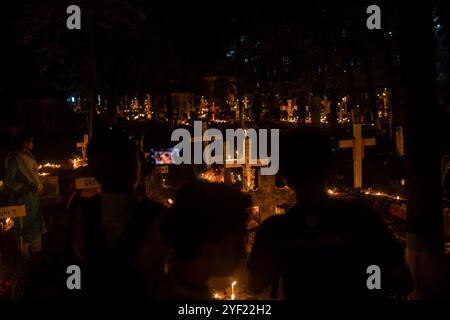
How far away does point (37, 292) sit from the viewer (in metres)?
6.79

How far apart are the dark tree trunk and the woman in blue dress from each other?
5510 mm

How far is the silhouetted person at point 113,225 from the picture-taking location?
9.53 ft

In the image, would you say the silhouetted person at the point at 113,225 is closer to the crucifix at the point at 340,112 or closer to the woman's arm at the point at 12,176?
the woman's arm at the point at 12,176

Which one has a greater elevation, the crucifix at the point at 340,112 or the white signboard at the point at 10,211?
the crucifix at the point at 340,112

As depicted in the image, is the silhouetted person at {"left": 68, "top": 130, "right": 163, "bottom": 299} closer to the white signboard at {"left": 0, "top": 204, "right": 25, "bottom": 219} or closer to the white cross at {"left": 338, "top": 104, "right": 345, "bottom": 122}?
the white signboard at {"left": 0, "top": 204, "right": 25, "bottom": 219}

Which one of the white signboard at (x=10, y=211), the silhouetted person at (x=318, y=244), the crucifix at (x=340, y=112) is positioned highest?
the crucifix at (x=340, y=112)

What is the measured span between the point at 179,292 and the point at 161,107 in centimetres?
3081

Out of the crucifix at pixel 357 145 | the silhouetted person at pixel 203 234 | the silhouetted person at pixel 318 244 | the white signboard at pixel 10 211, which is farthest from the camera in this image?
the crucifix at pixel 357 145

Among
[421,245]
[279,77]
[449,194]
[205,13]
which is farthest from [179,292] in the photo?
[205,13]

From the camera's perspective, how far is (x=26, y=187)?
836 centimetres

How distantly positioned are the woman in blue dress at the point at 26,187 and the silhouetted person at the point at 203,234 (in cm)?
603

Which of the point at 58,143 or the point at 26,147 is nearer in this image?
the point at 26,147

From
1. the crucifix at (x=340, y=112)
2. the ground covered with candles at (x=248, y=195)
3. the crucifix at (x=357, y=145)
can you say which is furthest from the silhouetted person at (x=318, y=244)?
the crucifix at (x=340, y=112)
